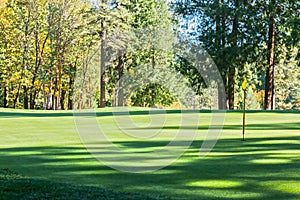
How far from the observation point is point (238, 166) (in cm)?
816

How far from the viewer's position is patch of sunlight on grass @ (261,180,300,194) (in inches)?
245

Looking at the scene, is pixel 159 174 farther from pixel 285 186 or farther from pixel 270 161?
pixel 270 161

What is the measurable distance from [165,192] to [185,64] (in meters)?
37.7

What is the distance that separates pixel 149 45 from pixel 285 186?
44870 mm

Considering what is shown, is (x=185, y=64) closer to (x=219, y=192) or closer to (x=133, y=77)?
(x=133, y=77)

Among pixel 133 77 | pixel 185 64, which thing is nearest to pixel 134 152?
pixel 185 64

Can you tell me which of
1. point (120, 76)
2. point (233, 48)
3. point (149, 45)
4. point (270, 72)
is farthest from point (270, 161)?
point (120, 76)

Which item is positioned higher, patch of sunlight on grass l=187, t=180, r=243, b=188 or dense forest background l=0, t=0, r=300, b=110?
dense forest background l=0, t=0, r=300, b=110

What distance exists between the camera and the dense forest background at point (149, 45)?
126 feet

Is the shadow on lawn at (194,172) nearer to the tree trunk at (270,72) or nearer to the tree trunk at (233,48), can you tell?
the tree trunk at (270,72)

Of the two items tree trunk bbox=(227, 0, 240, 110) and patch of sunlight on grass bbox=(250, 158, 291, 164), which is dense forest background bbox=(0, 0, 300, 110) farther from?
patch of sunlight on grass bbox=(250, 158, 291, 164)

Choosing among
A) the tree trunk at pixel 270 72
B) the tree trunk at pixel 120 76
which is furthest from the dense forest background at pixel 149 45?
the tree trunk at pixel 120 76

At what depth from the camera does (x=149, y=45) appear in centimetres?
5078

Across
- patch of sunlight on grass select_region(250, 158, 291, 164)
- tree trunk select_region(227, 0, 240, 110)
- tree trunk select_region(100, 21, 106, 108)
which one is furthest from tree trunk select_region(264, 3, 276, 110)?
patch of sunlight on grass select_region(250, 158, 291, 164)
